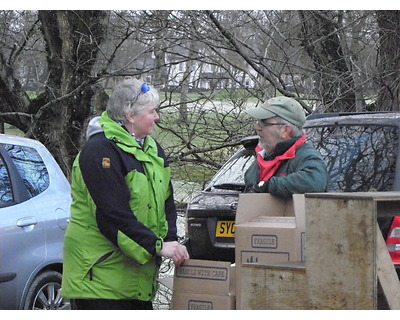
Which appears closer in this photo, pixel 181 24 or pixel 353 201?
pixel 353 201

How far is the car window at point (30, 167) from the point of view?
6.02 meters

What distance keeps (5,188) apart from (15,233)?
375mm

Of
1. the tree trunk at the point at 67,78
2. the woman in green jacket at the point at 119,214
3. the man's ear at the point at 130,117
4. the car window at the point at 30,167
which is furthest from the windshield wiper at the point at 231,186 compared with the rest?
the tree trunk at the point at 67,78

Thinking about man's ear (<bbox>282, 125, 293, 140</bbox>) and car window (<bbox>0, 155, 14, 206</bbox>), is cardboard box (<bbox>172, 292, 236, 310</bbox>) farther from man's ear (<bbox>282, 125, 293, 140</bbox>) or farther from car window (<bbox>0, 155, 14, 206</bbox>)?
car window (<bbox>0, 155, 14, 206</bbox>)

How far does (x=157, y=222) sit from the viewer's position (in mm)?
3877

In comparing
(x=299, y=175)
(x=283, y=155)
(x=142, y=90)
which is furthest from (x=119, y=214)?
(x=283, y=155)

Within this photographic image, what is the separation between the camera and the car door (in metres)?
5.48

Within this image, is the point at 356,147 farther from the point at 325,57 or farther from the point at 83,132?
the point at 83,132

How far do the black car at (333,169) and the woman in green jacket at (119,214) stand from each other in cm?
142

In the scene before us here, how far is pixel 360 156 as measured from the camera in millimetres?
5262

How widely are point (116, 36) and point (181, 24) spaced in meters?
1.13

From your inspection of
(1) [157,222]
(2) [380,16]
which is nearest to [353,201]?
(1) [157,222]

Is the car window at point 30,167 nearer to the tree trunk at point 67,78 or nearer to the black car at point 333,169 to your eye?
the black car at point 333,169

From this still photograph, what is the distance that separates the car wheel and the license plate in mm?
1327
